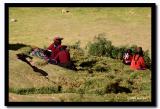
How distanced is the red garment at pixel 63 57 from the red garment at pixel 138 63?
675mm

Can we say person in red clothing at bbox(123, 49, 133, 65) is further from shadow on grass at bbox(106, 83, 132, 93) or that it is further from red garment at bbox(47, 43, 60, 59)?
red garment at bbox(47, 43, 60, 59)

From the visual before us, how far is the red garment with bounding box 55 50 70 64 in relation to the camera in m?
7.25

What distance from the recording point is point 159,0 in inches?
282

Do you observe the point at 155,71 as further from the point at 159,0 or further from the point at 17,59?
the point at 17,59

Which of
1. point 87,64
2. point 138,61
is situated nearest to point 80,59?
point 87,64

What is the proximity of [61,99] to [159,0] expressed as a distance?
1429 mm

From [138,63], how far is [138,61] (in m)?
0.02

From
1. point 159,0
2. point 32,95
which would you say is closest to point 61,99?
point 32,95

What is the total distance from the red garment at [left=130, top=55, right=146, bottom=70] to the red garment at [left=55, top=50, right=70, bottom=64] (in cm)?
68

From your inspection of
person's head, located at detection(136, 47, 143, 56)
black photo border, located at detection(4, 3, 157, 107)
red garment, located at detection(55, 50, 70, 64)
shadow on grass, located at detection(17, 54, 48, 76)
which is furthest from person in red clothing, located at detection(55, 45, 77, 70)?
person's head, located at detection(136, 47, 143, 56)

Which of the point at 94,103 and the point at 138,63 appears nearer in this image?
the point at 94,103

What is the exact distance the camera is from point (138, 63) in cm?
Result: 727

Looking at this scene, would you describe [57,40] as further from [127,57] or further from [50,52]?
[127,57]

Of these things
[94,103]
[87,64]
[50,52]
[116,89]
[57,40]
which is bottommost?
[94,103]
